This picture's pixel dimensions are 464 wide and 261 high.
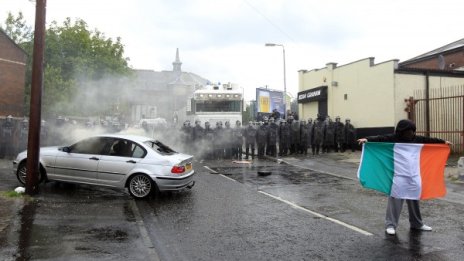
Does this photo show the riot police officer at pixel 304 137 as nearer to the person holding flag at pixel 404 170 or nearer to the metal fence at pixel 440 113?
the metal fence at pixel 440 113

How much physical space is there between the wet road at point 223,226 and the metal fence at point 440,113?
886 cm

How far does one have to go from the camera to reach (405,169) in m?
6.33

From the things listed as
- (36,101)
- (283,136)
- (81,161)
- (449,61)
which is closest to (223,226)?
(81,161)

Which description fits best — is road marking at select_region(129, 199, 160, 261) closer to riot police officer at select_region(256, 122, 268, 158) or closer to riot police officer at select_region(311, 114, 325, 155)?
riot police officer at select_region(256, 122, 268, 158)

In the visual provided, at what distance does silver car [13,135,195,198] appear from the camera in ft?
30.1

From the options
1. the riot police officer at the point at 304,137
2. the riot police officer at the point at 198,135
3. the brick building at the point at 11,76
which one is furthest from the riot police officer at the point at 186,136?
the brick building at the point at 11,76

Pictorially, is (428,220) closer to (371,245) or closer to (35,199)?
(371,245)

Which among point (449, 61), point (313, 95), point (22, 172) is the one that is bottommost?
point (22, 172)

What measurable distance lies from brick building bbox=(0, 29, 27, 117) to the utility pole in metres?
26.9

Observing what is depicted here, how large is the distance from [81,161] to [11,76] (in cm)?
2842

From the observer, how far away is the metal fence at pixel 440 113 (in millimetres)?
16734

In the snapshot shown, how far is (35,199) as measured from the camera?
871cm

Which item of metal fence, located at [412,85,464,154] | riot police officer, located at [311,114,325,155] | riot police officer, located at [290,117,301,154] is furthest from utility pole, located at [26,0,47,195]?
metal fence, located at [412,85,464,154]

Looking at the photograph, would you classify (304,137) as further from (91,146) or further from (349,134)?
(91,146)
